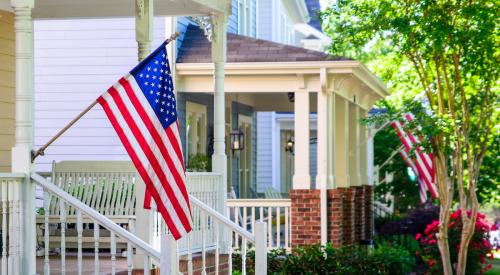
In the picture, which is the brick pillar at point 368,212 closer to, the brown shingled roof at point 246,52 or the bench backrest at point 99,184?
the brown shingled roof at point 246,52

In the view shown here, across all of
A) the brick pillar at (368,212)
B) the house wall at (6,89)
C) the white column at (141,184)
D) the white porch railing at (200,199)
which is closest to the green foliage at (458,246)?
the brick pillar at (368,212)

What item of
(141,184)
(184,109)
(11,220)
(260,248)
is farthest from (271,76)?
(11,220)

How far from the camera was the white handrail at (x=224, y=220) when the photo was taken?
454 inches

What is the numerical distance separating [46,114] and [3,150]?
17.0 feet

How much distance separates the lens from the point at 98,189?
14.0 meters

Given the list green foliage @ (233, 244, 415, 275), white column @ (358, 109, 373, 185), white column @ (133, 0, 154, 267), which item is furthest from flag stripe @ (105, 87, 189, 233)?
white column @ (358, 109, 373, 185)

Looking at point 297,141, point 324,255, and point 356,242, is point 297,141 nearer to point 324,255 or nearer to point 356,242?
point 324,255

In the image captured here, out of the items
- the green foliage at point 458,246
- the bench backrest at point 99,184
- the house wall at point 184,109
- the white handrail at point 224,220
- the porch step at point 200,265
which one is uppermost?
the house wall at point 184,109

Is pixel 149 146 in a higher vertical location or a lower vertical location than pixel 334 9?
lower

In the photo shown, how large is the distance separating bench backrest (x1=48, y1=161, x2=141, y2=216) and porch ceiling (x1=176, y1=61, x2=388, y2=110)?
4768 mm

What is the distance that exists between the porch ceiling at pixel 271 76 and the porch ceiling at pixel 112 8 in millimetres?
3949

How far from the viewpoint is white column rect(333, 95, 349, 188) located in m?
21.2

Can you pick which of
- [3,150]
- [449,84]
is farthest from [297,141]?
[3,150]

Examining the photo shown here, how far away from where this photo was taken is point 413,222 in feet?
82.6
